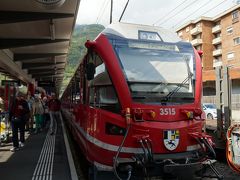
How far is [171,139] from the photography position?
5793 millimetres

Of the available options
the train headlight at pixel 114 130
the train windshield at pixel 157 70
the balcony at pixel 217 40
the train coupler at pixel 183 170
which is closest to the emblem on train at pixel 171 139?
the train coupler at pixel 183 170

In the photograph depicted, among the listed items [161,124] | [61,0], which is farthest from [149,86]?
[61,0]

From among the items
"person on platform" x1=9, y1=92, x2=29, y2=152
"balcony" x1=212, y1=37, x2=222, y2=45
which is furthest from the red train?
"balcony" x1=212, y1=37, x2=222, y2=45

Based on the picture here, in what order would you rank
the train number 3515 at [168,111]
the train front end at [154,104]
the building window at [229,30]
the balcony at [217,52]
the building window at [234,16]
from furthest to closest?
the balcony at [217,52]
the building window at [229,30]
the building window at [234,16]
the train number 3515 at [168,111]
the train front end at [154,104]

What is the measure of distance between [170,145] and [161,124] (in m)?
0.39

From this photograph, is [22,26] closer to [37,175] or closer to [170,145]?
[37,175]

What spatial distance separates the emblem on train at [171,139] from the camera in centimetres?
574

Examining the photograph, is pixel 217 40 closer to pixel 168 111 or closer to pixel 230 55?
pixel 230 55

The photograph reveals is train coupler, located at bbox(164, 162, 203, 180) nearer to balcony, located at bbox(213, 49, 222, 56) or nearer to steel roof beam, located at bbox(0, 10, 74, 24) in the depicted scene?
steel roof beam, located at bbox(0, 10, 74, 24)

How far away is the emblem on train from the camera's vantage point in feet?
18.8

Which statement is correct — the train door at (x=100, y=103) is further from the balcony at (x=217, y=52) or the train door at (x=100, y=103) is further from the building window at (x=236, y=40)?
the balcony at (x=217, y=52)

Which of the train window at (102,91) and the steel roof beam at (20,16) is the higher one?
the steel roof beam at (20,16)

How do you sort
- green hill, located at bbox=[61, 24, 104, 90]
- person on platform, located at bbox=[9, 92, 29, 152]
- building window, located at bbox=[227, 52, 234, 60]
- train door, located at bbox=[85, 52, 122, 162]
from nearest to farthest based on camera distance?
1. train door, located at bbox=[85, 52, 122, 162]
2. person on platform, located at bbox=[9, 92, 29, 152]
3. green hill, located at bbox=[61, 24, 104, 90]
4. building window, located at bbox=[227, 52, 234, 60]

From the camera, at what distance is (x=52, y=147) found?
11680 mm
